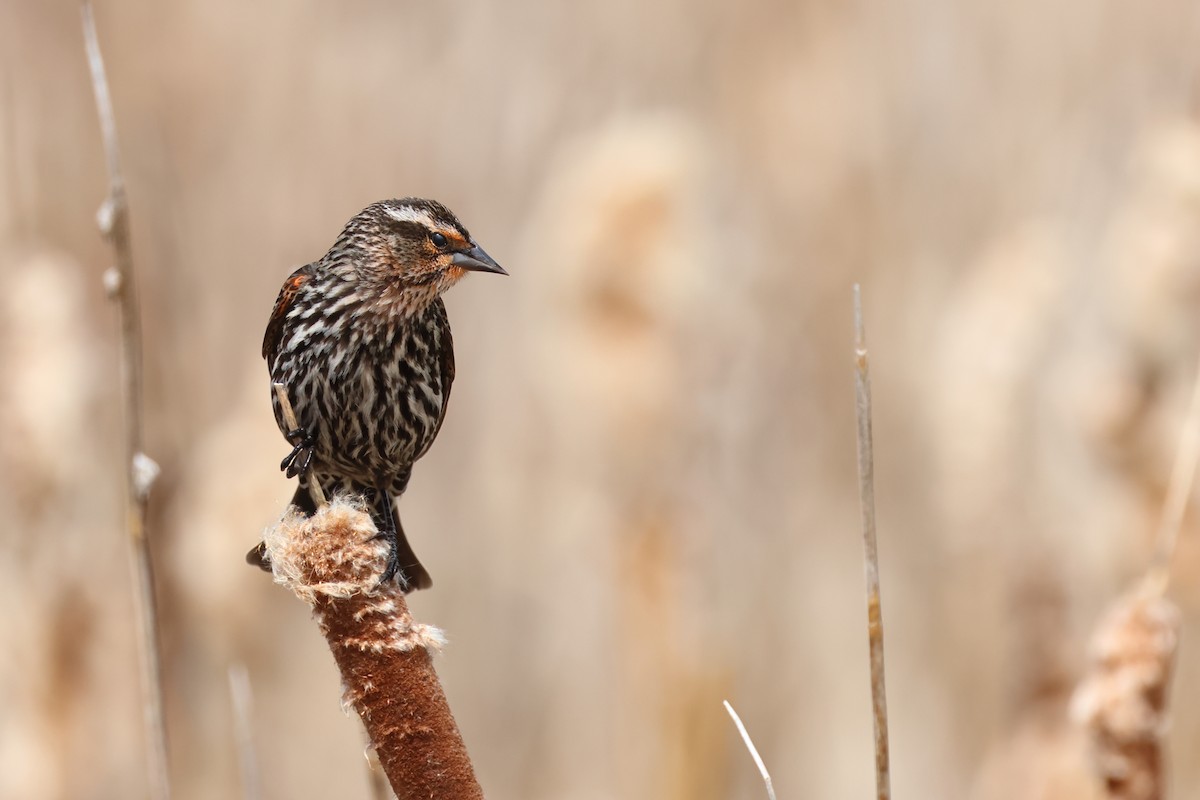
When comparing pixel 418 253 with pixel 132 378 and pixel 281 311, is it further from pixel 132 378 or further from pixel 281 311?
pixel 132 378

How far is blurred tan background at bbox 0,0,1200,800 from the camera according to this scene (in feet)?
7.59

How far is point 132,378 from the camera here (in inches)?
54.3

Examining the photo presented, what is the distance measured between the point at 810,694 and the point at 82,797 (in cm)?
150

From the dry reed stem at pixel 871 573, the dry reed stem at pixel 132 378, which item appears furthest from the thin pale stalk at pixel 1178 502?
the dry reed stem at pixel 132 378

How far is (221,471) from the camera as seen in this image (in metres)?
2.14

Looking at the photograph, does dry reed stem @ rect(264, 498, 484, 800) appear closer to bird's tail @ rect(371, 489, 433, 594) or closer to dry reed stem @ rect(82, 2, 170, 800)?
dry reed stem @ rect(82, 2, 170, 800)

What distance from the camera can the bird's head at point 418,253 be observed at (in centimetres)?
168

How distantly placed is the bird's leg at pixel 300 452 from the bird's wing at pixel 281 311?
192 millimetres

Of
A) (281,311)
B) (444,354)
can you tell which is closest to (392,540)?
(444,354)

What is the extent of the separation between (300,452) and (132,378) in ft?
0.99

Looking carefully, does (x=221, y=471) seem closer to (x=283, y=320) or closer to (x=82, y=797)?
(x=283, y=320)

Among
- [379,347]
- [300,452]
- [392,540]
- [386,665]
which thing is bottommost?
[386,665]

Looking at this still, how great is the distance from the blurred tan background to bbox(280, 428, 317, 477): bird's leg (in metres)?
0.41

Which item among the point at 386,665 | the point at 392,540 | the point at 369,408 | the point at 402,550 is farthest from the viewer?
the point at 402,550
